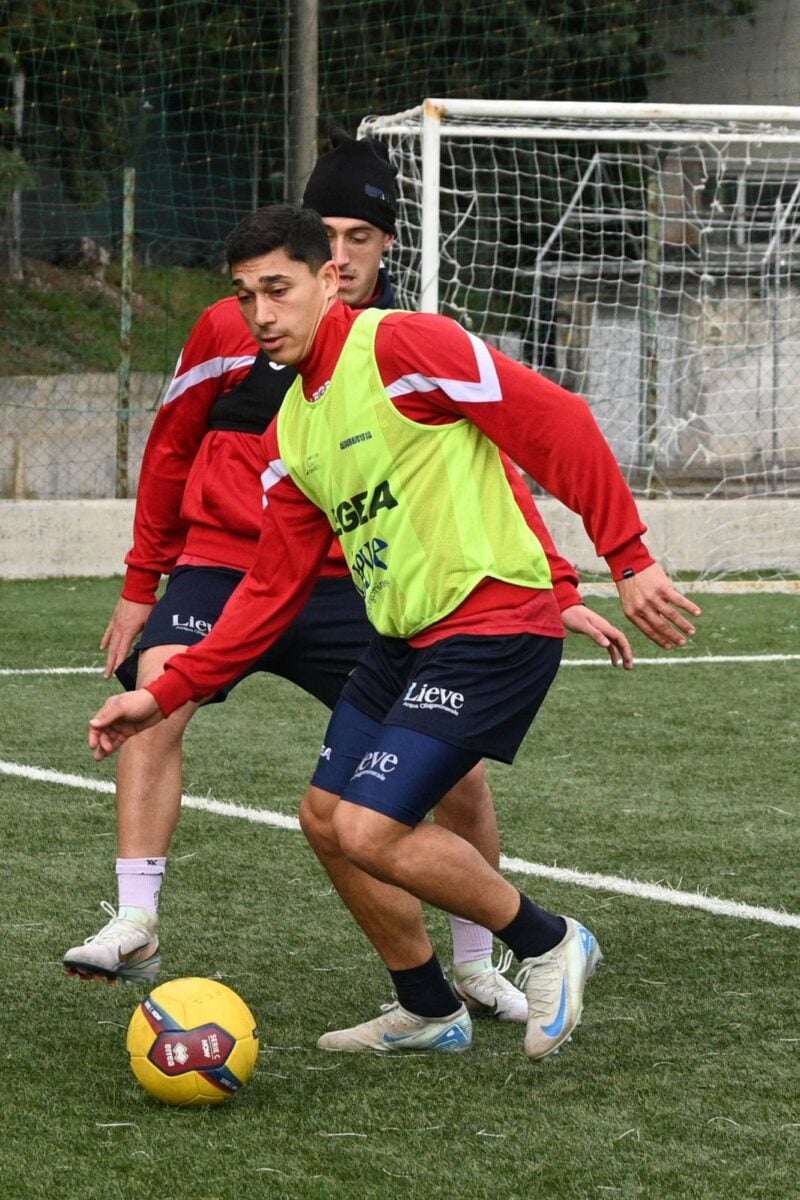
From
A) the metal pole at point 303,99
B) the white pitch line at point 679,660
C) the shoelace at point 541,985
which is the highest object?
the metal pole at point 303,99

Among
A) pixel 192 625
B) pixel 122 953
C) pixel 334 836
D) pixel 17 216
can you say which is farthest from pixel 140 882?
pixel 17 216

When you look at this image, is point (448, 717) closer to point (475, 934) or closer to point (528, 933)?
point (528, 933)

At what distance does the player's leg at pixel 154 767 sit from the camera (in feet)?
15.8

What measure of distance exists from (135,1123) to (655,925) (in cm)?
195

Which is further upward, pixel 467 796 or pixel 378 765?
pixel 378 765

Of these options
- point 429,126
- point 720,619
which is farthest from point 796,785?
point 429,126

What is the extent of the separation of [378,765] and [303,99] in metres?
11.1

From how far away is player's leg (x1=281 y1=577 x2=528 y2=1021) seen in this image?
4234mm

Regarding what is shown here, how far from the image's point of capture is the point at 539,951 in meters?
4.16

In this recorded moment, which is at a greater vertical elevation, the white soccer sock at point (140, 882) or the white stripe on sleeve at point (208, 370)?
the white stripe on sleeve at point (208, 370)

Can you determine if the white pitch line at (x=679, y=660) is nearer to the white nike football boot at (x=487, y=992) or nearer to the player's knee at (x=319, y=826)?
the white nike football boot at (x=487, y=992)

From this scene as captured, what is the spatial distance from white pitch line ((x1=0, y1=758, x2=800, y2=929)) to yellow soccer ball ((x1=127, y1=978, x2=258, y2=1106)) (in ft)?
6.05

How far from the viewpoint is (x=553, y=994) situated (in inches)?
159

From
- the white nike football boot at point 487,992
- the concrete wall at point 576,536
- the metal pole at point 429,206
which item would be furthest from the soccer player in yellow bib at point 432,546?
the concrete wall at point 576,536
